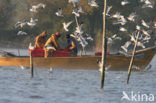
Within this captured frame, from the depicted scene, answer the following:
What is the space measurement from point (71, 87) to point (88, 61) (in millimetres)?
8659

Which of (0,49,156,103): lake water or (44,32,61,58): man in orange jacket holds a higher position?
(44,32,61,58): man in orange jacket

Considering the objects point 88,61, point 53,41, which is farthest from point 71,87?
point 53,41

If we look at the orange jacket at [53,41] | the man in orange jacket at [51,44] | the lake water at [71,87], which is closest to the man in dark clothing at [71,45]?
the man in orange jacket at [51,44]

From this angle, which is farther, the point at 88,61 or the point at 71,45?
the point at 71,45

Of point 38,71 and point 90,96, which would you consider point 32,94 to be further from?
point 38,71

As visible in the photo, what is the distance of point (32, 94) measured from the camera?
1894 cm

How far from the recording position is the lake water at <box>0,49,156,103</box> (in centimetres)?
1791

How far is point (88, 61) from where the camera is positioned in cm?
3036

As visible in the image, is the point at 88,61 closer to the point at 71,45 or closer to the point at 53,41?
the point at 71,45

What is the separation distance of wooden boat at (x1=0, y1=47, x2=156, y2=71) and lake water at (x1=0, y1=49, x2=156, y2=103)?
0.65 meters

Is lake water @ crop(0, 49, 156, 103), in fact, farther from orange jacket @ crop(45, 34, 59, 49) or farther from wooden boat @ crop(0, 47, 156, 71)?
orange jacket @ crop(45, 34, 59, 49)

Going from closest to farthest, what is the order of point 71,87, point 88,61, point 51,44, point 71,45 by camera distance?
1. point 71,87
2. point 51,44
3. point 88,61
4. point 71,45

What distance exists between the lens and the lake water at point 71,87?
1791 cm

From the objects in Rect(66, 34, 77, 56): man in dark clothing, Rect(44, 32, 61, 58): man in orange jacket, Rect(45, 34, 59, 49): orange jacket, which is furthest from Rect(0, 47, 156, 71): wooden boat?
Rect(45, 34, 59, 49): orange jacket
